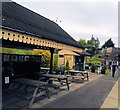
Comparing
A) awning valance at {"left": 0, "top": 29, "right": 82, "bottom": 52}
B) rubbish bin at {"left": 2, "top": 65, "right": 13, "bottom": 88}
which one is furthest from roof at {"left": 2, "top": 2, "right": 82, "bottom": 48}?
rubbish bin at {"left": 2, "top": 65, "right": 13, "bottom": 88}

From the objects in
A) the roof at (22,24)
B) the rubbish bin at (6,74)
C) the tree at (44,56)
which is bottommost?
the rubbish bin at (6,74)

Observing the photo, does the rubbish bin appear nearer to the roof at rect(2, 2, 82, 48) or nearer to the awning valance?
the awning valance

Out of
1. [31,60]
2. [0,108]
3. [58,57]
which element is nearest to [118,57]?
[58,57]

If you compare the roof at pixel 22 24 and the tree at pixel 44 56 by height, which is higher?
the roof at pixel 22 24

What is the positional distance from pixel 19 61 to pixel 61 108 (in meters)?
3.67

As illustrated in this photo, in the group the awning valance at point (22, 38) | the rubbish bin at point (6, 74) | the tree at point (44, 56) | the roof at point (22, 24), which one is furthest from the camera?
the tree at point (44, 56)

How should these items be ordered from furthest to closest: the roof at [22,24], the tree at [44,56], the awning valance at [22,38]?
the tree at [44,56] → the roof at [22,24] → the awning valance at [22,38]

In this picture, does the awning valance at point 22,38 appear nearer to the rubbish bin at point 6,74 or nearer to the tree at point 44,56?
the rubbish bin at point 6,74

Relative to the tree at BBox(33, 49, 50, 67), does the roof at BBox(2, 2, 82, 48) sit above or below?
above

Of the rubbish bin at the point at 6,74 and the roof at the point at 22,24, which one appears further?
the rubbish bin at the point at 6,74

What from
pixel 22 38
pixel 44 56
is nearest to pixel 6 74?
pixel 22 38

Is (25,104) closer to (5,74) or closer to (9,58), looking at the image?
(5,74)

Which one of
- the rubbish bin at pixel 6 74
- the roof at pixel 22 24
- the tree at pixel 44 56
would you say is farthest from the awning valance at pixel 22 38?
the tree at pixel 44 56

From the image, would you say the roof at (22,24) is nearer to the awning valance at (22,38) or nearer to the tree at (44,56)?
the awning valance at (22,38)
